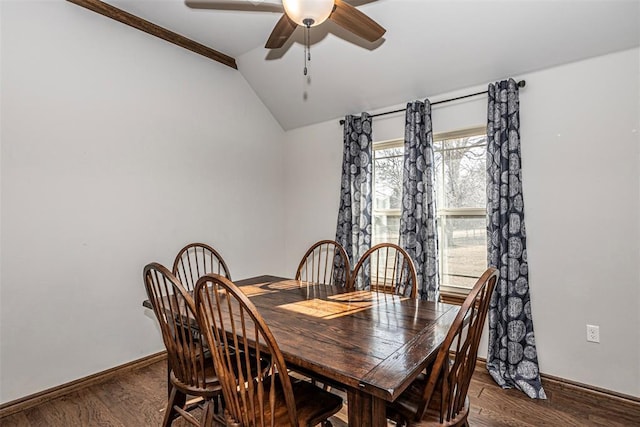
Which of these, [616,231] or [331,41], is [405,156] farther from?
[616,231]

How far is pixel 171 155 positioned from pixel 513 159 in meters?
2.81

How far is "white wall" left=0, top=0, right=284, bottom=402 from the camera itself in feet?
7.27

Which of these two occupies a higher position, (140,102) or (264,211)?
(140,102)

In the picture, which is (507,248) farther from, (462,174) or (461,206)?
(462,174)

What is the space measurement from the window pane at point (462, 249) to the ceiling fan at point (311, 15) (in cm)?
176

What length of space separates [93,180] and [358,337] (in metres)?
2.32

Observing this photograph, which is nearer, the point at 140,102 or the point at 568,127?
the point at 568,127

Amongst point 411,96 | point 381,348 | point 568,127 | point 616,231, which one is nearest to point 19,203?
point 381,348

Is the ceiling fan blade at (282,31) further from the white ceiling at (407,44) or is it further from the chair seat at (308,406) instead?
the chair seat at (308,406)

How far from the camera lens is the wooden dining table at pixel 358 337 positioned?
1125 mm

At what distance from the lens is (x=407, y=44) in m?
2.66

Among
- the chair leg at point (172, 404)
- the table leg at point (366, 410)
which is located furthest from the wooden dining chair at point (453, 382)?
the chair leg at point (172, 404)

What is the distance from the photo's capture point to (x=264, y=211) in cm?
392

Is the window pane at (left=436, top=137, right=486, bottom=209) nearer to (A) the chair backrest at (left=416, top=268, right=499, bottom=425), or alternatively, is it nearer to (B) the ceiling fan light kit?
(A) the chair backrest at (left=416, top=268, right=499, bottom=425)
